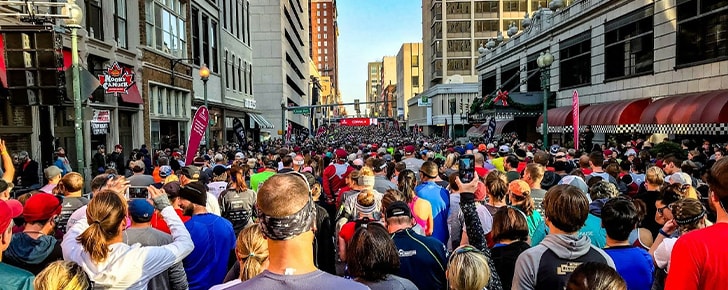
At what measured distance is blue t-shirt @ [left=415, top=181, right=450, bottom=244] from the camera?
270 inches

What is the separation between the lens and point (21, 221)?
5.30 meters

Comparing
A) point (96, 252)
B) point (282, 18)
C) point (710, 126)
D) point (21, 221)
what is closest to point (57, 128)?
point (21, 221)

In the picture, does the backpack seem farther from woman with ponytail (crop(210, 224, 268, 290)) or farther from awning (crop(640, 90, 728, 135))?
awning (crop(640, 90, 728, 135))

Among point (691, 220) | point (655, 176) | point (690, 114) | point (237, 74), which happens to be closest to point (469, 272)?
point (691, 220)

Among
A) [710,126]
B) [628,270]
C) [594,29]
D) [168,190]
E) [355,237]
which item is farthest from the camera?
[594,29]

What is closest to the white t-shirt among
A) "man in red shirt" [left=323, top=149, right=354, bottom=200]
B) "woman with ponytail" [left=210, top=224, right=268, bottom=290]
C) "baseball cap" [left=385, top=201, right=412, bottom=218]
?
"baseball cap" [left=385, top=201, right=412, bottom=218]

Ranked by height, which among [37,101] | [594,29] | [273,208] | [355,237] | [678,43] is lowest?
[355,237]

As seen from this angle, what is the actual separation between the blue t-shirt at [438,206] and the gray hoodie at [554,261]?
303cm

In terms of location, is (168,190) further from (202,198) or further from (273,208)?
(273,208)

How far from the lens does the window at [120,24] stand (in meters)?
22.5

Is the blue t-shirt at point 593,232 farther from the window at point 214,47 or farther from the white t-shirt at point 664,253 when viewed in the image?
the window at point 214,47

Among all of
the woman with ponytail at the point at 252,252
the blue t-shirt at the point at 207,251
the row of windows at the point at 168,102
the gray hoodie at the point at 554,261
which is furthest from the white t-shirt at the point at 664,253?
the row of windows at the point at 168,102

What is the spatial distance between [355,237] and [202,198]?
2.17 meters

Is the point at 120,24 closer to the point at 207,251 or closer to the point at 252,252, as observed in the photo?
the point at 207,251
